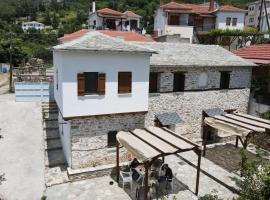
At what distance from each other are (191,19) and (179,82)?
31.1 metres

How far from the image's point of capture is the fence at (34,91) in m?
26.2

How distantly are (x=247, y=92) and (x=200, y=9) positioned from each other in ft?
109

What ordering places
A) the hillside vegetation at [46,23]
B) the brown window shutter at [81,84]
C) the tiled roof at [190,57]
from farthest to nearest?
the hillside vegetation at [46,23] < the tiled roof at [190,57] < the brown window shutter at [81,84]

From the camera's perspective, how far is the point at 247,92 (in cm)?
2445

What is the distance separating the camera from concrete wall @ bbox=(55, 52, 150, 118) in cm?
1573

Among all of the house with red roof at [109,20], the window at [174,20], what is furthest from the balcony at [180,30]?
the house with red roof at [109,20]

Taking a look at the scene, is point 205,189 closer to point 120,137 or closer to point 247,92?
point 120,137

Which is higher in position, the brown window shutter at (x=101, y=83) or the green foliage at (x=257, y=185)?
the brown window shutter at (x=101, y=83)

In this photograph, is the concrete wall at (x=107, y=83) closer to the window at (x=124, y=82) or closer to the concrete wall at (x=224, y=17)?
the window at (x=124, y=82)

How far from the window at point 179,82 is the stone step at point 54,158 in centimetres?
973

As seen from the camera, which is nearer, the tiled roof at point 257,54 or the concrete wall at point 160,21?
the tiled roof at point 257,54

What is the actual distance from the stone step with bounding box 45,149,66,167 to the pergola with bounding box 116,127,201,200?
434 centimetres

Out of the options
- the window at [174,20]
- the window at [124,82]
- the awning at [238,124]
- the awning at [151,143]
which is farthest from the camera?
the window at [174,20]

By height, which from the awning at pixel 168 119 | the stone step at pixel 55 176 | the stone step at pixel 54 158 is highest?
the awning at pixel 168 119
